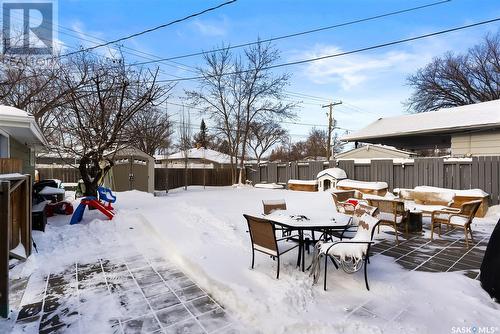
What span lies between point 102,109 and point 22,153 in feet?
11.7

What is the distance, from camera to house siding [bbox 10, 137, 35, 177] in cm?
812

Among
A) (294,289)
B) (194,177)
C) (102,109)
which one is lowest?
(294,289)

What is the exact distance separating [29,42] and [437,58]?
25.7 metres

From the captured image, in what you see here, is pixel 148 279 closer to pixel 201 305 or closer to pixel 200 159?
pixel 201 305

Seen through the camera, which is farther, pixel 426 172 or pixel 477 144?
pixel 426 172

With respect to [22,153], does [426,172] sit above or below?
below

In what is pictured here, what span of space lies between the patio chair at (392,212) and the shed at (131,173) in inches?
442

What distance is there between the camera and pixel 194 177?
2077 cm

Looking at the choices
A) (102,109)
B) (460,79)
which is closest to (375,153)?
(460,79)

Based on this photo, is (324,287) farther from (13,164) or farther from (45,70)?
(45,70)

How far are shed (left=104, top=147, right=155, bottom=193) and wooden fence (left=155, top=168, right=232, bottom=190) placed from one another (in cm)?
426

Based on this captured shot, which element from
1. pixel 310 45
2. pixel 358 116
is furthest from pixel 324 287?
pixel 358 116

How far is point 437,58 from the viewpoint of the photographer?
2280 cm

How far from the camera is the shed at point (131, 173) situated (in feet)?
46.8
